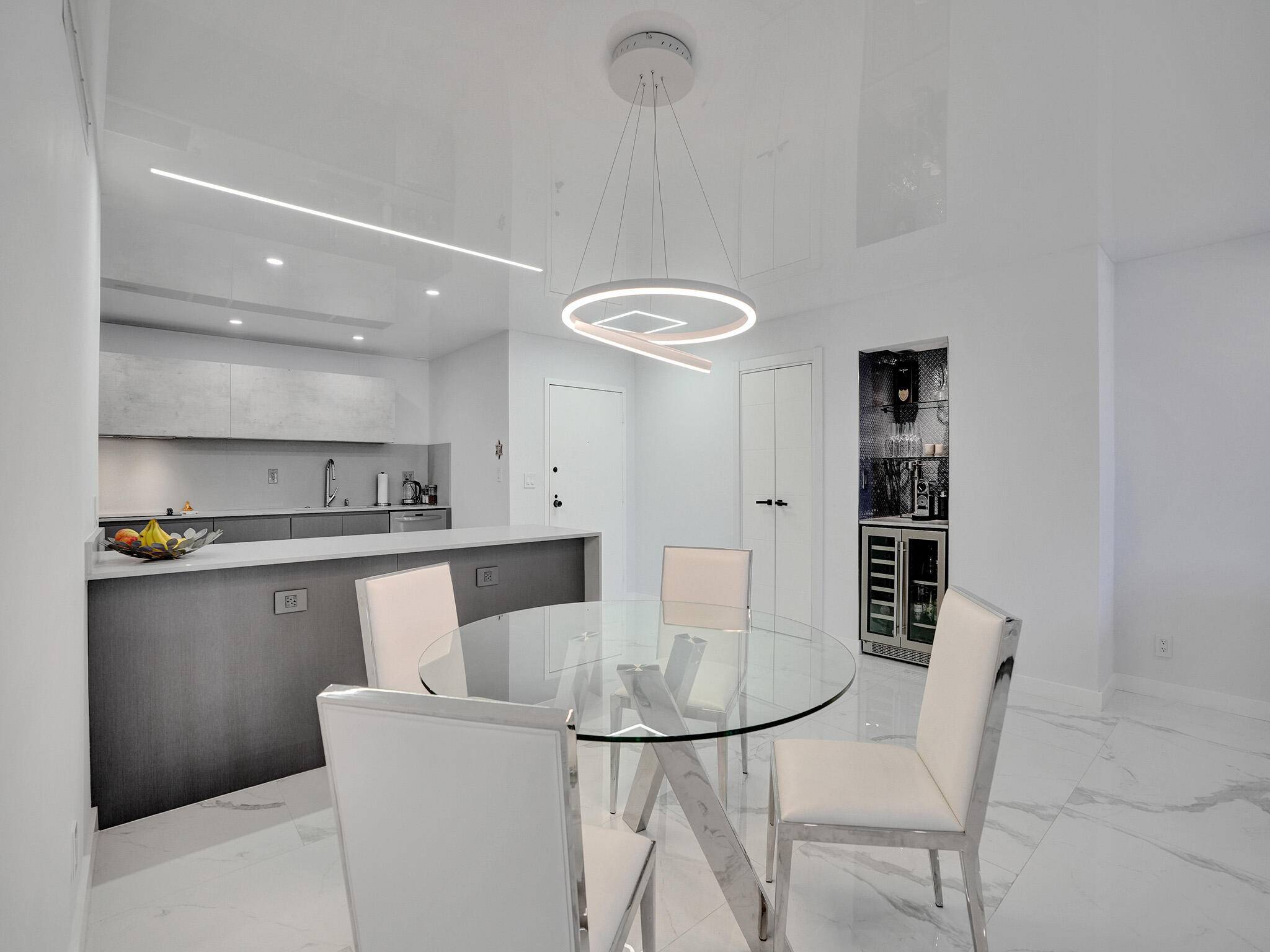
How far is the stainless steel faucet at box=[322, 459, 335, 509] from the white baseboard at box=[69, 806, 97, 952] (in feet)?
14.0

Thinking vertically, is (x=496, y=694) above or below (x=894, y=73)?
below

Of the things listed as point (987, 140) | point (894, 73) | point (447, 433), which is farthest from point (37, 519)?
point (447, 433)

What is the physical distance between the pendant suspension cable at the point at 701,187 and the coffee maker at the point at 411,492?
13.4 ft

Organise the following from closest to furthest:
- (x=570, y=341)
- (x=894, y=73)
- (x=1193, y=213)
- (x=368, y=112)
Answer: (x=894, y=73) < (x=368, y=112) < (x=1193, y=213) < (x=570, y=341)

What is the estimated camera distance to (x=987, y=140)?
2352 mm

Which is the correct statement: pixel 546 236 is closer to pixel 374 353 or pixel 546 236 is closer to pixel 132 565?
pixel 132 565

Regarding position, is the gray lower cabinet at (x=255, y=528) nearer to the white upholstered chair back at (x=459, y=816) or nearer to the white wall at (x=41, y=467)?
the white wall at (x=41, y=467)

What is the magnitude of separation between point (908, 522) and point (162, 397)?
18.6 ft

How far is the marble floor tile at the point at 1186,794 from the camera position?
211cm

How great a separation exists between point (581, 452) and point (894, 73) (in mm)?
4070

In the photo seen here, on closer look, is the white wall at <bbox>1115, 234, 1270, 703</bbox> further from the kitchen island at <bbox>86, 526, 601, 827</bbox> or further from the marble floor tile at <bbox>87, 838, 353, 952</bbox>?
the marble floor tile at <bbox>87, 838, 353, 952</bbox>

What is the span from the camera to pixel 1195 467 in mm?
3373

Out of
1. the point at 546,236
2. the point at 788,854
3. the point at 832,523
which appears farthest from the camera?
the point at 832,523

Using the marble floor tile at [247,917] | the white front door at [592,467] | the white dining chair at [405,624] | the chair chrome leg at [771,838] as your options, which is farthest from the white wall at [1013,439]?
the marble floor tile at [247,917]
